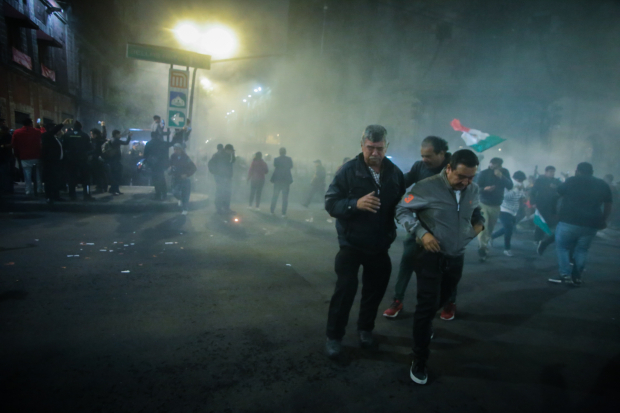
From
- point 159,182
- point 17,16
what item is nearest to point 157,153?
point 159,182

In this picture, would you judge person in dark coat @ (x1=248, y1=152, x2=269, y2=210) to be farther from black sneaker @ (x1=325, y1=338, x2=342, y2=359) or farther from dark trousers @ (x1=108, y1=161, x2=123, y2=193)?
black sneaker @ (x1=325, y1=338, x2=342, y2=359)

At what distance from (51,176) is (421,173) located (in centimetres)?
811

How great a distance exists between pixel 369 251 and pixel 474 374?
121 centimetres

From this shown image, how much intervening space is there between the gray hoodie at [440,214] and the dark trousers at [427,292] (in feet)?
0.30

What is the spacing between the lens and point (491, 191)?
6195 mm

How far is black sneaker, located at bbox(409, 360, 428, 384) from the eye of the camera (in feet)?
8.15

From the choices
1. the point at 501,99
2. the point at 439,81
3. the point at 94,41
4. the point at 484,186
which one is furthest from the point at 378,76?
the point at 484,186

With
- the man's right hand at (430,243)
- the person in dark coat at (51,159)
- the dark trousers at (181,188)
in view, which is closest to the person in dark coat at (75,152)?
Result: the person in dark coat at (51,159)

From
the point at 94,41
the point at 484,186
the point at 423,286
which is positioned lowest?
the point at 423,286

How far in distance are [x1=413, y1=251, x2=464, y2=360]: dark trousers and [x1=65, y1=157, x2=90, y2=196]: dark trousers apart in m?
8.58

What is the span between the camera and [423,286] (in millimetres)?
2580

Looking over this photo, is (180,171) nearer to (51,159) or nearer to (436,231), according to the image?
(51,159)

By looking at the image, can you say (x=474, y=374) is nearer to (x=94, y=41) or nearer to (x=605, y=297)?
(x=605, y=297)

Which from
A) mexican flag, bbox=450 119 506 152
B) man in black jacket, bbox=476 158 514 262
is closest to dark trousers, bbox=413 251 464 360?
mexican flag, bbox=450 119 506 152
